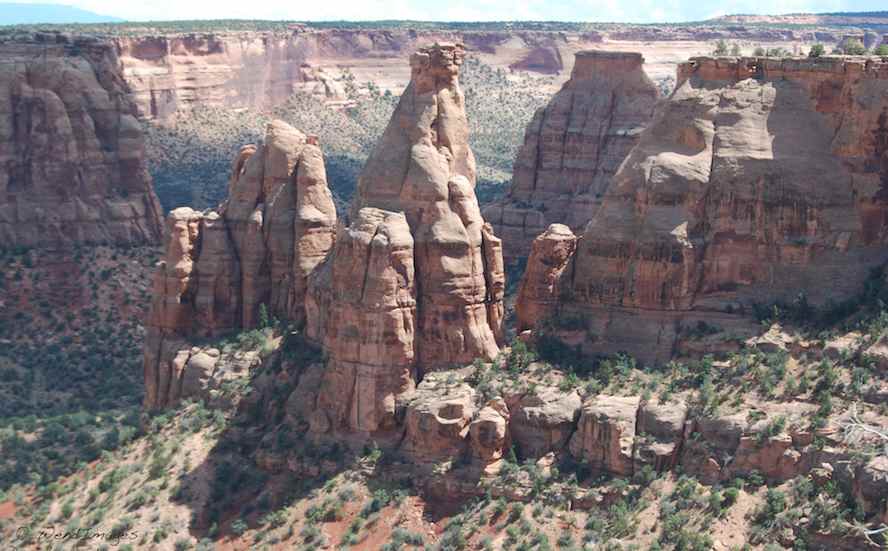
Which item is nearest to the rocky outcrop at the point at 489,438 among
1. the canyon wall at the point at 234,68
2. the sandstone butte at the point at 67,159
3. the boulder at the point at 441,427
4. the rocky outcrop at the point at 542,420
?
the boulder at the point at 441,427

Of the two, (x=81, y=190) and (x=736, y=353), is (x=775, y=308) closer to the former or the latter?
(x=736, y=353)

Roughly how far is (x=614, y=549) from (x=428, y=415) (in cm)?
920

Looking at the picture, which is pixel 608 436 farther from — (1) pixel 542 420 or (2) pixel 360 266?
(2) pixel 360 266

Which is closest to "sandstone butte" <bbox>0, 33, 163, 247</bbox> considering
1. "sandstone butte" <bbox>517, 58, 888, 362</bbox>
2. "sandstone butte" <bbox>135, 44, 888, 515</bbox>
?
"sandstone butte" <bbox>135, 44, 888, 515</bbox>

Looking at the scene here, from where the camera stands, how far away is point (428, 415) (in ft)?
193

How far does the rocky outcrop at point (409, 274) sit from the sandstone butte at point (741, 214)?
11.6 feet

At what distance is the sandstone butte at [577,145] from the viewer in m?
104

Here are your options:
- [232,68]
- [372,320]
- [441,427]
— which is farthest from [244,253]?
[232,68]

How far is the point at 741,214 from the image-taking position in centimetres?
6053

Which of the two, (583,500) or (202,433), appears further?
(202,433)

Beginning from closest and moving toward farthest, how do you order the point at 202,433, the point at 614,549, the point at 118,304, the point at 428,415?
the point at 614,549 → the point at 428,415 → the point at 202,433 → the point at 118,304

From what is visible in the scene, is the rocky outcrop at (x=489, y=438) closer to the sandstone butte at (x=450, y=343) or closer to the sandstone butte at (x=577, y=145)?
the sandstone butte at (x=450, y=343)

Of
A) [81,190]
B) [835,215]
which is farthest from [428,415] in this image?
[81,190]

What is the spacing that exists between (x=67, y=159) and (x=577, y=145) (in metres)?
33.3
